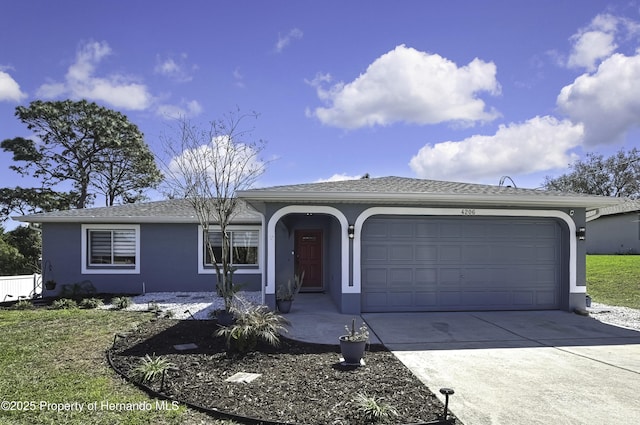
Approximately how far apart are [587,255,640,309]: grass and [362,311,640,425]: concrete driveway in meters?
4.12

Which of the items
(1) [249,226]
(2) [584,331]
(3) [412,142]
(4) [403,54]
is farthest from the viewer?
(3) [412,142]

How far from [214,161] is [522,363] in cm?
724

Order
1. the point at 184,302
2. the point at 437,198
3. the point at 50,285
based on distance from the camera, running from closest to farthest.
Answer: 1. the point at 437,198
2. the point at 184,302
3. the point at 50,285

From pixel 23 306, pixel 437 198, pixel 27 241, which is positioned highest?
pixel 437 198

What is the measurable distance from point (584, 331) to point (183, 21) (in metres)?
11.1

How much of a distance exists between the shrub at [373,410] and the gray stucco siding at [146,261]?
9.07 m

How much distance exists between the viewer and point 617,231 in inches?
1019

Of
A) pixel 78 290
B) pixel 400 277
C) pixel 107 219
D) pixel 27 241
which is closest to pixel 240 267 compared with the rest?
pixel 107 219

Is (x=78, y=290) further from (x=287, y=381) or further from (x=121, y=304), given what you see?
(x=287, y=381)

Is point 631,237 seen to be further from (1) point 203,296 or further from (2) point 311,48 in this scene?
(1) point 203,296

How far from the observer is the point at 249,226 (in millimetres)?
13000

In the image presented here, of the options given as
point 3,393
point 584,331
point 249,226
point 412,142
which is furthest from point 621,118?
point 3,393

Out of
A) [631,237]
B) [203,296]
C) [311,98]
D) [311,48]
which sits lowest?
[203,296]

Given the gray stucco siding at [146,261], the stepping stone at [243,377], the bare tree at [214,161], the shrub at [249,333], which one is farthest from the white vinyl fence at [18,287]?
the stepping stone at [243,377]
